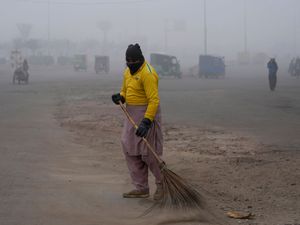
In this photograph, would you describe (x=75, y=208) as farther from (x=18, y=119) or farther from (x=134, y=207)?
(x=18, y=119)

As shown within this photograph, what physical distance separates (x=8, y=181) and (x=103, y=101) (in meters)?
13.0

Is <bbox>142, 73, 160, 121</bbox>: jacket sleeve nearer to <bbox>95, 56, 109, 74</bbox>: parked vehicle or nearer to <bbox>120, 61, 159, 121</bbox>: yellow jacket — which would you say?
<bbox>120, 61, 159, 121</bbox>: yellow jacket

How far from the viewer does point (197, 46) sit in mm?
120562

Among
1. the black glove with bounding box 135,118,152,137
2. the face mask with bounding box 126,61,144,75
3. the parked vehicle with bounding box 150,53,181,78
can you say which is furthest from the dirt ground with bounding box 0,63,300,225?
the parked vehicle with bounding box 150,53,181,78

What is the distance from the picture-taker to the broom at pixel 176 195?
214 inches

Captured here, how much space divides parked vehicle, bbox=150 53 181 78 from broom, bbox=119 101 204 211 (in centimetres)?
3668

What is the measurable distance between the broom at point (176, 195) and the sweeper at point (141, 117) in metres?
0.12

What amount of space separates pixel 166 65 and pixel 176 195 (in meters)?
37.5

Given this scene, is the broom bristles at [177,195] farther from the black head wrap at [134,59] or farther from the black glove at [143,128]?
the black head wrap at [134,59]

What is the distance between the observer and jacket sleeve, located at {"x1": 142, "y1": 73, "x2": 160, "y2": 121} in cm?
554

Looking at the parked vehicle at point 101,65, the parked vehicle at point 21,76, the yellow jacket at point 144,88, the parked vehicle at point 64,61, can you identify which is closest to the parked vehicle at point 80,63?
the parked vehicle at point 101,65

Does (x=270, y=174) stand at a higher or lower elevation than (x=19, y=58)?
lower

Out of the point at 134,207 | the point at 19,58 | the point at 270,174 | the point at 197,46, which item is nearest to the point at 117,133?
the point at 270,174

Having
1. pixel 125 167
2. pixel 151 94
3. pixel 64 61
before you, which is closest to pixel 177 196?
pixel 151 94
